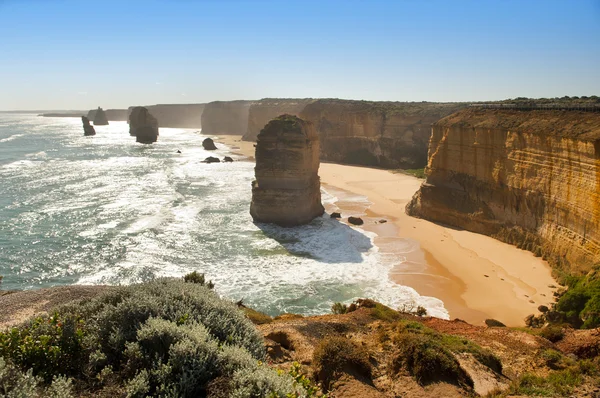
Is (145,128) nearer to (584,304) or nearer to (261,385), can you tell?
(584,304)

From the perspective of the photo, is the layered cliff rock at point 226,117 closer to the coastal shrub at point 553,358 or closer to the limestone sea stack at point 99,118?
the limestone sea stack at point 99,118

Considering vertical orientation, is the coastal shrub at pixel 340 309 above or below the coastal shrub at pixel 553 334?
below

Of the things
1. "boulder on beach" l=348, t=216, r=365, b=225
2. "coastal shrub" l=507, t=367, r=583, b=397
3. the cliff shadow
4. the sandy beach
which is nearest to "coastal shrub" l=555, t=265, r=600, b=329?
the sandy beach

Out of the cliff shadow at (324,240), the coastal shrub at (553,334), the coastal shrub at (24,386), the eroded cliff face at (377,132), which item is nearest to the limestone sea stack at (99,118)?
the eroded cliff face at (377,132)

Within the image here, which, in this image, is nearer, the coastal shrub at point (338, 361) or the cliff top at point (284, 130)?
the coastal shrub at point (338, 361)

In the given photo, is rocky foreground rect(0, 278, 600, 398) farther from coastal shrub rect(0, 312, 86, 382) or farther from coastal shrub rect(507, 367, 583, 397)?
coastal shrub rect(0, 312, 86, 382)

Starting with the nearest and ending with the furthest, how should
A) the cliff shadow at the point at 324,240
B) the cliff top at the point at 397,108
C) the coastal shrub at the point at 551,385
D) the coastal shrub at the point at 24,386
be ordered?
1. the coastal shrub at the point at 24,386
2. the coastal shrub at the point at 551,385
3. the cliff shadow at the point at 324,240
4. the cliff top at the point at 397,108

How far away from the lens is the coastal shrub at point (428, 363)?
842 centimetres

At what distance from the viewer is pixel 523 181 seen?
2452cm

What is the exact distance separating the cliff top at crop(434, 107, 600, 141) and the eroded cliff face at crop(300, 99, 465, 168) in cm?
2717

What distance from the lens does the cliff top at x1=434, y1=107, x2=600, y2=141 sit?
806 inches

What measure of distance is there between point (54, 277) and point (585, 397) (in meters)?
21.8

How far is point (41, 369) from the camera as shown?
5.94 meters

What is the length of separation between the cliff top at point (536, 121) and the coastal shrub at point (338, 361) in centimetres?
1692
